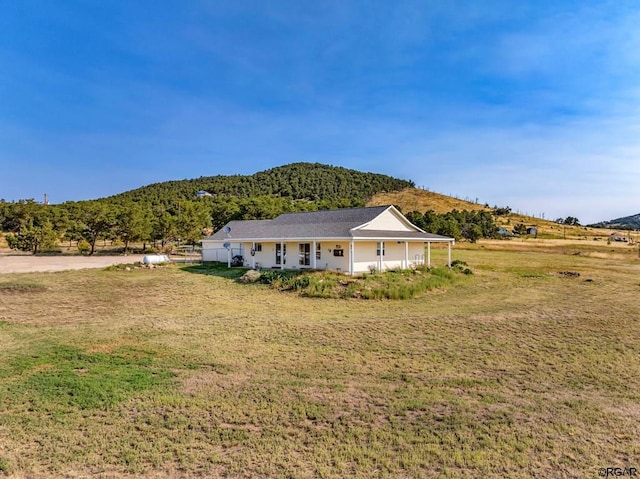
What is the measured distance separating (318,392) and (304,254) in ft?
61.2

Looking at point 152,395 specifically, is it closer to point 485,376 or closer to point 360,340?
point 360,340

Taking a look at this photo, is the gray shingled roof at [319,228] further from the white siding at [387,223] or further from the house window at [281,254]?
the house window at [281,254]

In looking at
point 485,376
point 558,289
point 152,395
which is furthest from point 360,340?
point 558,289

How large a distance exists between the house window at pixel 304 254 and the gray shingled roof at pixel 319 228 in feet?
3.30

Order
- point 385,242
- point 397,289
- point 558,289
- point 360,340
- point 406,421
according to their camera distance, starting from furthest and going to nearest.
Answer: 1. point 385,242
2. point 558,289
3. point 397,289
4. point 360,340
5. point 406,421

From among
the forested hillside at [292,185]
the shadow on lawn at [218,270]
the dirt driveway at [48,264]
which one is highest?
the forested hillside at [292,185]

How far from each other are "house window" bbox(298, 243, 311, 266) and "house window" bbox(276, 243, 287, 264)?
1.20m

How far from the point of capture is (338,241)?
78.2 feet

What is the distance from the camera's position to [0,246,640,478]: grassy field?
16.7 ft

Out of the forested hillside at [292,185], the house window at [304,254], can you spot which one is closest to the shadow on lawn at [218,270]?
the house window at [304,254]

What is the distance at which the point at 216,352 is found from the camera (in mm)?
9766

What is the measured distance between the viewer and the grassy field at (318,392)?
16.7 feet

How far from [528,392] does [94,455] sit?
7.38m

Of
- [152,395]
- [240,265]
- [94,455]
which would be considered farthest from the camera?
[240,265]
